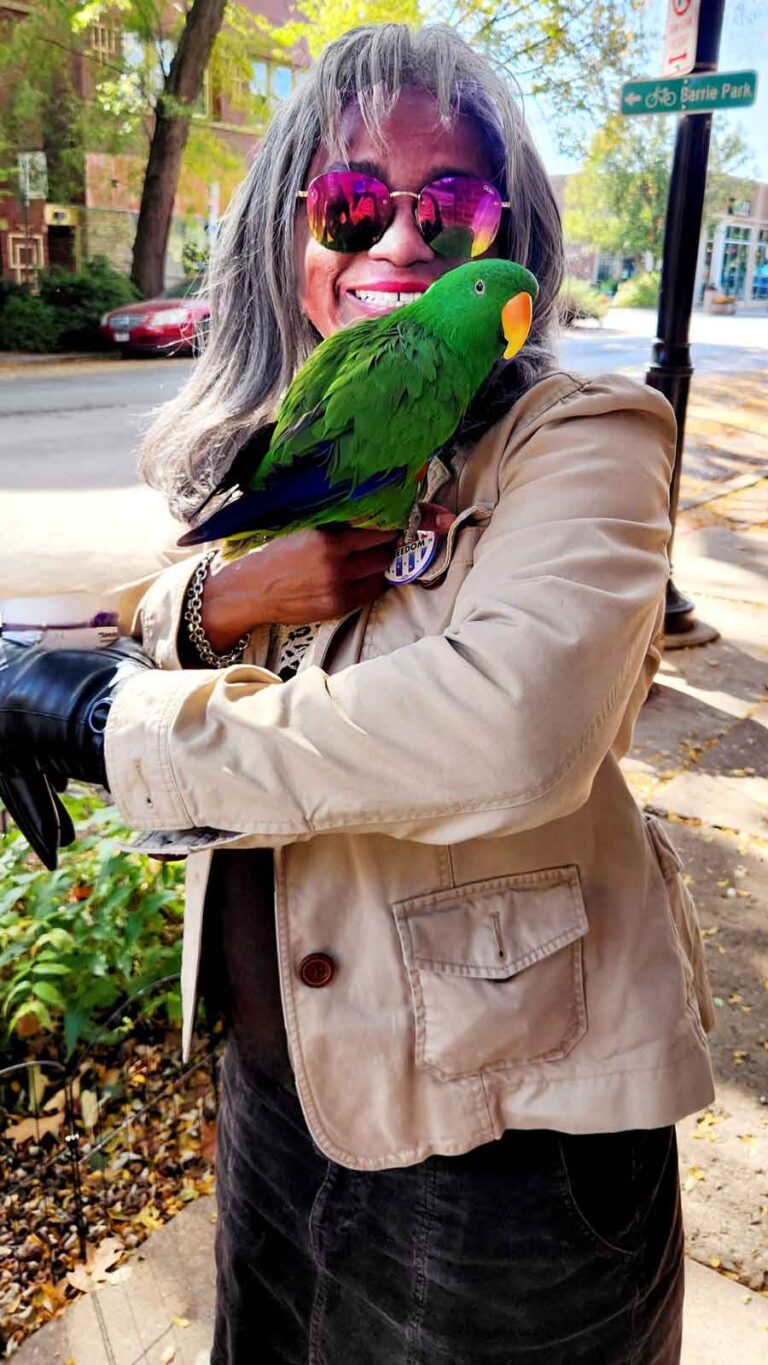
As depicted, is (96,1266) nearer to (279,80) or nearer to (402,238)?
(402,238)

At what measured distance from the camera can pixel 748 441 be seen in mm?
12039

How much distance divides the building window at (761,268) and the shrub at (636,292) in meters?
11.6

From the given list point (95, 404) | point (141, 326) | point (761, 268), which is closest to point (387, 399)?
point (95, 404)

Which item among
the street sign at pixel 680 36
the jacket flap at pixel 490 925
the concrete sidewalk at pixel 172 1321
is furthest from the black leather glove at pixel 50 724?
the street sign at pixel 680 36

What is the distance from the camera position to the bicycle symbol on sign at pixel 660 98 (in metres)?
4.63

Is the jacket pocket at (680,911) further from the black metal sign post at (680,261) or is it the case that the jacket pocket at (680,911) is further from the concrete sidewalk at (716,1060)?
the black metal sign post at (680,261)

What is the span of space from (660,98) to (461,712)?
4664mm

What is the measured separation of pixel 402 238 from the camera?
1.36 metres

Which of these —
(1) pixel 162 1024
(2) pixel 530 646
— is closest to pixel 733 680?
(1) pixel 162 1024

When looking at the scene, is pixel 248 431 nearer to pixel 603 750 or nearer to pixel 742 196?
pixel 603 750

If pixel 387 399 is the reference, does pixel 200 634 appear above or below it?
below

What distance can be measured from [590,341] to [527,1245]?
24.0 metres

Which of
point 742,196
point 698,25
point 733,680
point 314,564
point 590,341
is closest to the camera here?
point 314,564

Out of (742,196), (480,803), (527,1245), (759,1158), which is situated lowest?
(759,1158)
